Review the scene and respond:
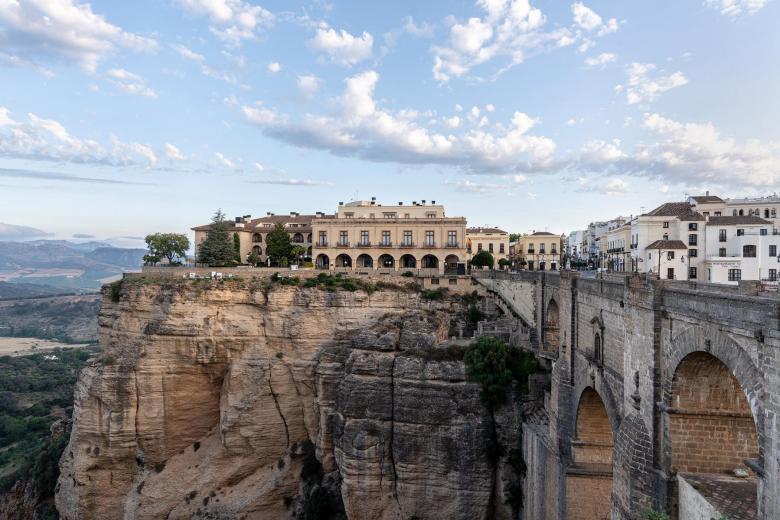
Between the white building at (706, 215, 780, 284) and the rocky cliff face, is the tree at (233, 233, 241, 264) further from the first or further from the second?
the white building at (706, 215, 780, 284)

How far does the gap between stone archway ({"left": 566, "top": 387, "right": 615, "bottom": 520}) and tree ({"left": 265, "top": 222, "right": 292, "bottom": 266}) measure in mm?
32322

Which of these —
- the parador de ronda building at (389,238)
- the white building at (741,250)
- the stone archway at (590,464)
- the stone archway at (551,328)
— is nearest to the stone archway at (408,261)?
the parador de ronda building at (389,238)

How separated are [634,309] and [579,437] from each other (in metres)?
8.39

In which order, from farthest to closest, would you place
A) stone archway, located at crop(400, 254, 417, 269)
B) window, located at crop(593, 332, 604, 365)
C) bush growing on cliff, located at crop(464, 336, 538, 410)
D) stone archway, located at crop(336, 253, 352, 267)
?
stone archway, located at crop(336, 253, 352, 267)
stone archway, located at crop(400, 254, 417, 269)
bush growing on cliff, located at crop(464, 336, 538, 410)
window, located at crop(593, 332, 604, 365)

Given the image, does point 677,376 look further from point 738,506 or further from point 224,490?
point 224,490

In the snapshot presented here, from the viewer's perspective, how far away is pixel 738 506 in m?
10.2

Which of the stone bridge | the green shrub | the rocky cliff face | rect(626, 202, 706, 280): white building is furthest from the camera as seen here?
rect(626, 202, 706, 280): white building

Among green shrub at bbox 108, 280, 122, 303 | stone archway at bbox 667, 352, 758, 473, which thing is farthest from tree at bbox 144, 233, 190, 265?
stone archway at bbox 667, 352, 758, 473

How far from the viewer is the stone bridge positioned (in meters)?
9.16

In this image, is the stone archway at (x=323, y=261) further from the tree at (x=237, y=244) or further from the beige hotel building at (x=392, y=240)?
the tree at (x=237, y=244)

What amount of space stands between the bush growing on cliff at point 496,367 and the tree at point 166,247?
32797 millimetres

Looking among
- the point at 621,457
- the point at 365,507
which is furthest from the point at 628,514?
the point at 365,507

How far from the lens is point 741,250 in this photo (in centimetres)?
3741

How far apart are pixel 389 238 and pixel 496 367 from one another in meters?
22.9
